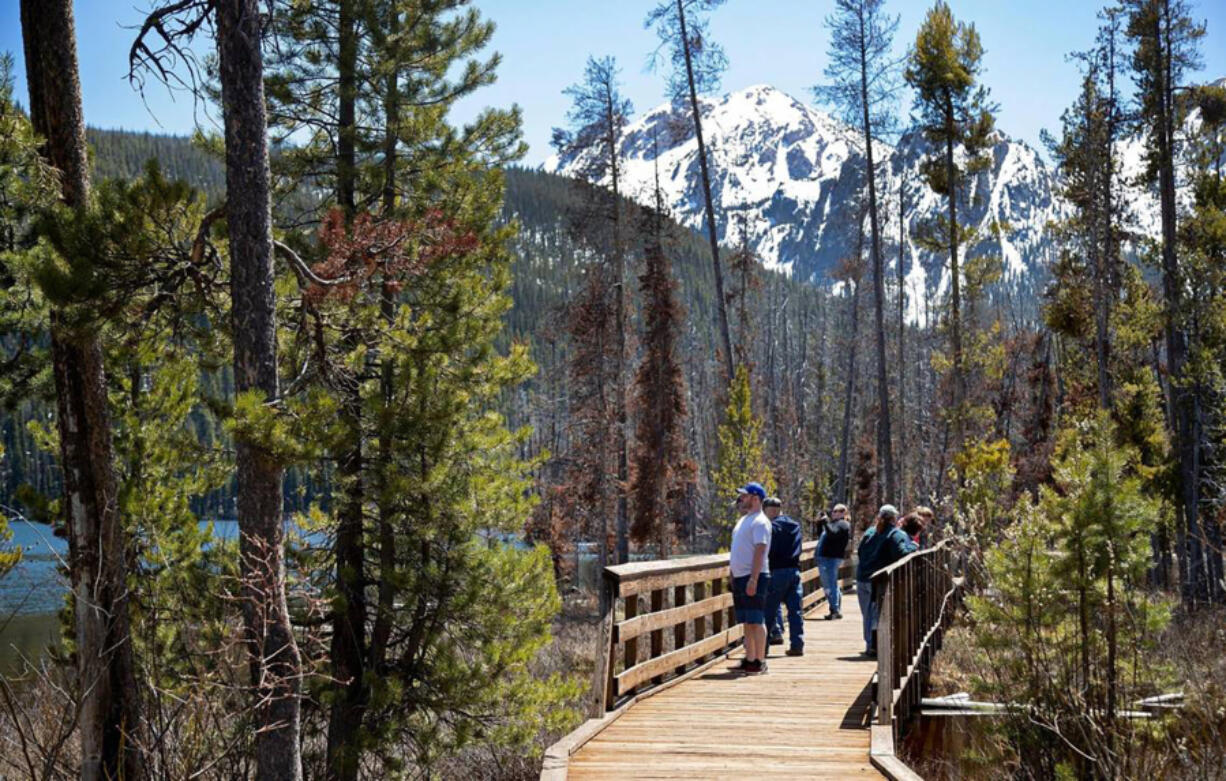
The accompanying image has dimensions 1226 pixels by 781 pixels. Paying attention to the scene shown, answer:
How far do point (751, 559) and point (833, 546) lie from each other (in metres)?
5.46

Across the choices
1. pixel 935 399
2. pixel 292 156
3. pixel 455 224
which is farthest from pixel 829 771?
pixel 935 399

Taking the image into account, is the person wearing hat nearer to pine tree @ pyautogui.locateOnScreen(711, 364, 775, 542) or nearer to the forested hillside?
the forested hillside

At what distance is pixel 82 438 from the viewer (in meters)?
8.78

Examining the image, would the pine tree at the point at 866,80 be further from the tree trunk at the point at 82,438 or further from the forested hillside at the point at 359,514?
the tree trunk at the point at 82,438

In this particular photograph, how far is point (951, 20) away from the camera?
84.9 ft

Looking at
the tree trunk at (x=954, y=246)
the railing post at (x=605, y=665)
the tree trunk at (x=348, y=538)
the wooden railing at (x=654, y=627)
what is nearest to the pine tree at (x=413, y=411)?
the tree trunk at (x=348, y=538)

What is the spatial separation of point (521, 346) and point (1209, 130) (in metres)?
19.5

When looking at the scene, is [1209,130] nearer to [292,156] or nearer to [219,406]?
[292,156]

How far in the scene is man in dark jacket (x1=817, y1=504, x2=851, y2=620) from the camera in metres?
14.9

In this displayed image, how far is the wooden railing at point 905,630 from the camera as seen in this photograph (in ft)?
26.8

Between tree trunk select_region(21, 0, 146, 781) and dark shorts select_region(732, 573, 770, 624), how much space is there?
17.7ft

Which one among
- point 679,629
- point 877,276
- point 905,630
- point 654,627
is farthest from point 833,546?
point 877,276

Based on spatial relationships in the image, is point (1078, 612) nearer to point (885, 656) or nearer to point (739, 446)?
point (885, 656)

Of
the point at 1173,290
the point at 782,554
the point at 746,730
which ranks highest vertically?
the point at 1173,290
